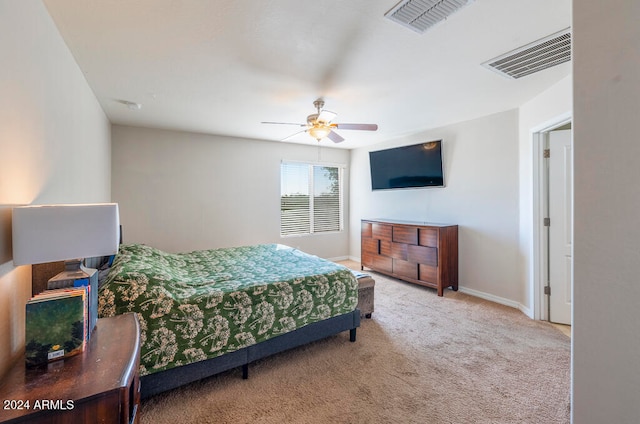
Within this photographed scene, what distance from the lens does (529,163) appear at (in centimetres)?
312

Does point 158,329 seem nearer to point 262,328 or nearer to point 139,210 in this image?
point 262,328

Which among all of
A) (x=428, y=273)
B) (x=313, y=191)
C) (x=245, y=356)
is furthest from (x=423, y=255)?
(x=245, y=356)

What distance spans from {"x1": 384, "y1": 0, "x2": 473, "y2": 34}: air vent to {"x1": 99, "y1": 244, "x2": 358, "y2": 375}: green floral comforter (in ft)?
6.85

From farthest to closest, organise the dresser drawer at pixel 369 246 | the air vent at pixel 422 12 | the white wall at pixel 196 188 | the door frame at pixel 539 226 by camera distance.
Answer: the dresser drawer at pixel 369 246 → the white wall at pixel 196 188 → the door frame at pixel 539 226 → the air vent at pixel 422 12

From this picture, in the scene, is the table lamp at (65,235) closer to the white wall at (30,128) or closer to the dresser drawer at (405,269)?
the white wall at (30,128)

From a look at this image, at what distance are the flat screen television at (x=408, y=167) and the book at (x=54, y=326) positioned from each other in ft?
14.2

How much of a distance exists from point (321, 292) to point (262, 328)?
2.00 feet

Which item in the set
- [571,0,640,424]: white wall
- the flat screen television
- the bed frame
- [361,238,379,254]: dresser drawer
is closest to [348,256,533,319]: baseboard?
[361,238,379,254]: dresser drawer

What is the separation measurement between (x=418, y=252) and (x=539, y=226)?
150 cm

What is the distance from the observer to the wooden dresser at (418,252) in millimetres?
3789

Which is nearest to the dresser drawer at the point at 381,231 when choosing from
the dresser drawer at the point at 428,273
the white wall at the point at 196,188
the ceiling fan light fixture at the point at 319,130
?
the dresser drawer at the point at 428,273

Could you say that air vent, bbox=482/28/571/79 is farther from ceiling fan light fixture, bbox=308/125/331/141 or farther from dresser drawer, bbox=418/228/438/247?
dresser drawer, bbox=418/228/438/247

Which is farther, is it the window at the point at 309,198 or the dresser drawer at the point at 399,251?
the window at the point at 309,198

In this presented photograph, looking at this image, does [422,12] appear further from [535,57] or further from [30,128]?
[30,128]
